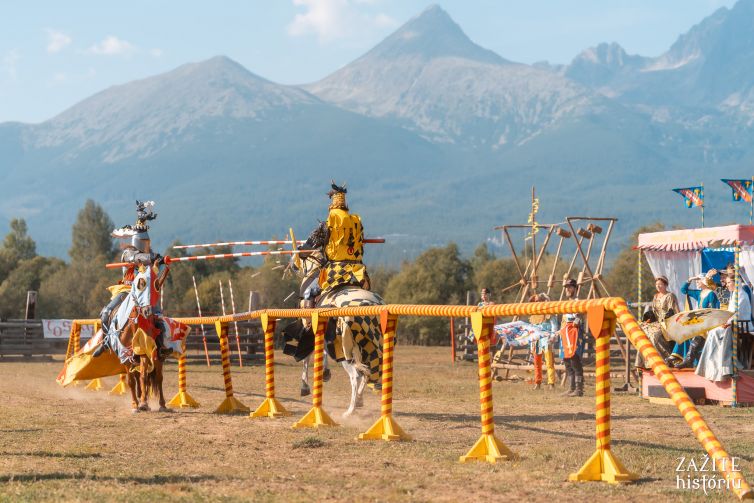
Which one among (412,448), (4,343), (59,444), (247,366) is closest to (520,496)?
(412,448)

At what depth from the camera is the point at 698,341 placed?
1664 cm

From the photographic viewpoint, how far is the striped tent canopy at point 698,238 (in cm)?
1719

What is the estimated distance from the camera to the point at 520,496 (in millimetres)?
8180

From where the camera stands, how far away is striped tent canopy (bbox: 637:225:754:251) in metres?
17.2

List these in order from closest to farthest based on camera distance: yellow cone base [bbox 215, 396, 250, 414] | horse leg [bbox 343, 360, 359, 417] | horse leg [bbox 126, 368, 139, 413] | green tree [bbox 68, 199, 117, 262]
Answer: horse leg [bbox 343, 360, 359, 417], yellow cone base [bbox 215, 396, 250, 414], horse leg [bbox 126, 368, 139, 413], green tree [bbox 68, 199, 117, 262]

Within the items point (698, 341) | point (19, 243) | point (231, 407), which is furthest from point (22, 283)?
point (698, 341)

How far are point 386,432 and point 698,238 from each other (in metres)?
9.01

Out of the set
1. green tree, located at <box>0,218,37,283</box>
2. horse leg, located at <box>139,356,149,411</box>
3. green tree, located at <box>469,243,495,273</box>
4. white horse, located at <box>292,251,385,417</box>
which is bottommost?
horse leg, located at <box>139,356,149,411</box>

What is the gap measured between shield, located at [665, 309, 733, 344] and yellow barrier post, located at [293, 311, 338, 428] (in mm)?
5855

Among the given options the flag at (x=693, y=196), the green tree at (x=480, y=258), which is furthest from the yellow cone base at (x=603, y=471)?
the green tree at (x=480, y=258)

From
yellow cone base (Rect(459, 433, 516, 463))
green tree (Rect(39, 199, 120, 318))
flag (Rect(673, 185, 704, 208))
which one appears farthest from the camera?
green tree (Rect(39, 199, 120, 318))

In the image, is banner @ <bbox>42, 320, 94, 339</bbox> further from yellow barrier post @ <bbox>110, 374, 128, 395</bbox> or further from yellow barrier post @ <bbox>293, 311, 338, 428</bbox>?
yellow barrier post @ <bbox>293, 311, 338, 428</bbox>

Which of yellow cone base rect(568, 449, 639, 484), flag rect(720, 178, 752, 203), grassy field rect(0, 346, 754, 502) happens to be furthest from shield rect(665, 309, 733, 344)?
yellow cone base rect(568, 449, 639, 484)

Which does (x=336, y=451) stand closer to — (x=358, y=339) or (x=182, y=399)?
(x=358, y=339)
